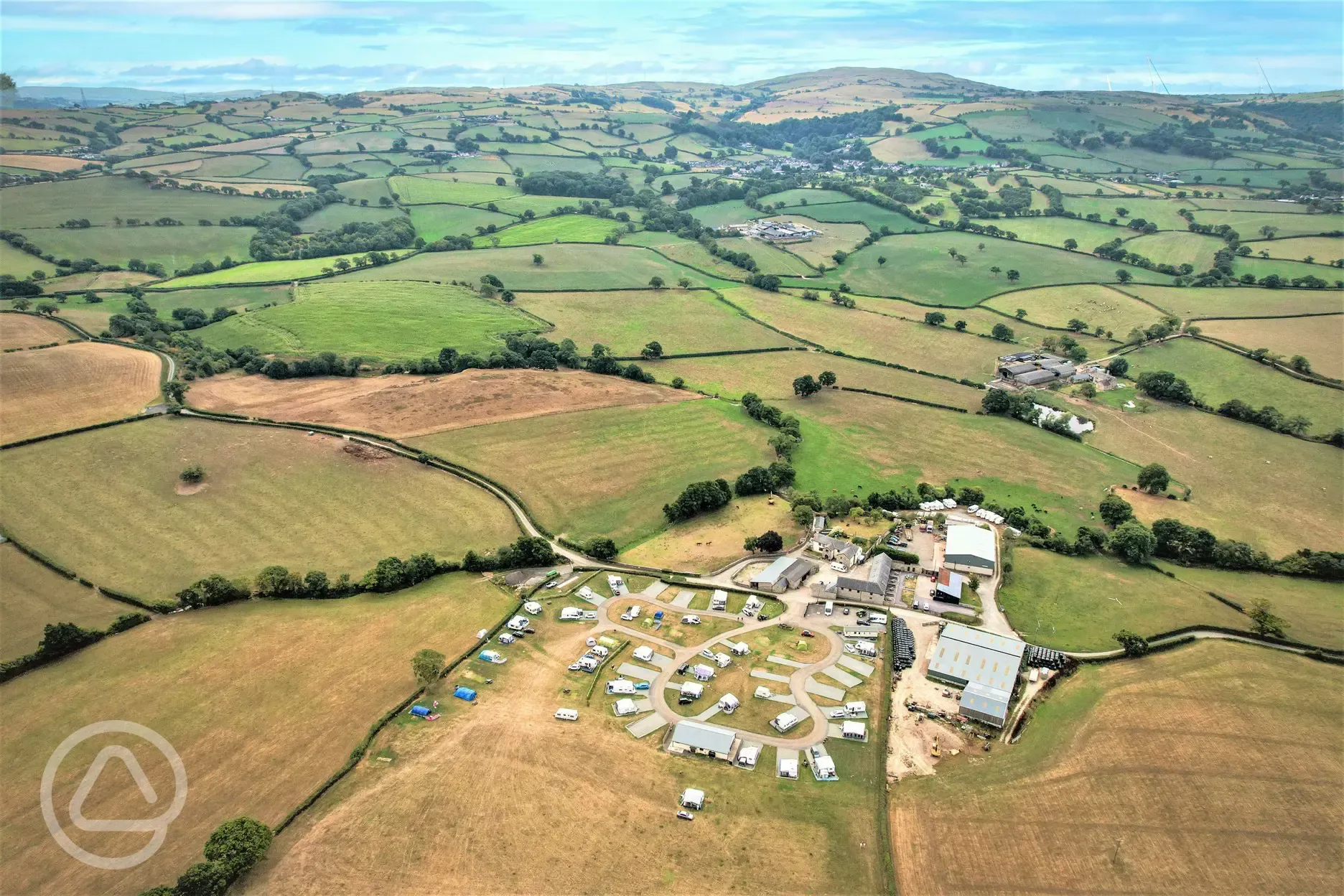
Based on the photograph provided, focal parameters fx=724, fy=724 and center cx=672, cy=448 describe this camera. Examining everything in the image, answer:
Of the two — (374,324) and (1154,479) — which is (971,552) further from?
(374,324)

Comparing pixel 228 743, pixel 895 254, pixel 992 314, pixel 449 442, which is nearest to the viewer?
pixel 228 743

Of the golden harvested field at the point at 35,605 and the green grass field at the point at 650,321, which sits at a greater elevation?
the green grass field at the point at 650,321

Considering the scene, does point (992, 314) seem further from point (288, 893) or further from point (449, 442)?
point (288, 893)

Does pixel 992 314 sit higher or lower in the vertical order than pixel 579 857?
higher

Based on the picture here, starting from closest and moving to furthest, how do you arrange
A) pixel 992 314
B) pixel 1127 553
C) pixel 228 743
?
pixel 228 743 → pixel 1127 553 → pixel 992 314

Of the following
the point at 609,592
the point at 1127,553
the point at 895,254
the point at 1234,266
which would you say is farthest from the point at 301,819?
the point at 1234,266

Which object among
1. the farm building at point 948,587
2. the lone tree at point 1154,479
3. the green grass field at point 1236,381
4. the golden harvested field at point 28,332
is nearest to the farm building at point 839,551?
the farm building at point 948,587

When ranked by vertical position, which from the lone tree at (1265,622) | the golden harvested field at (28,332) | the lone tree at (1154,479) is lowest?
the lone tree at (1265,622)

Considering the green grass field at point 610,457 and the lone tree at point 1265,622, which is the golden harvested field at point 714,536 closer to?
the green grass field at point 610,457
